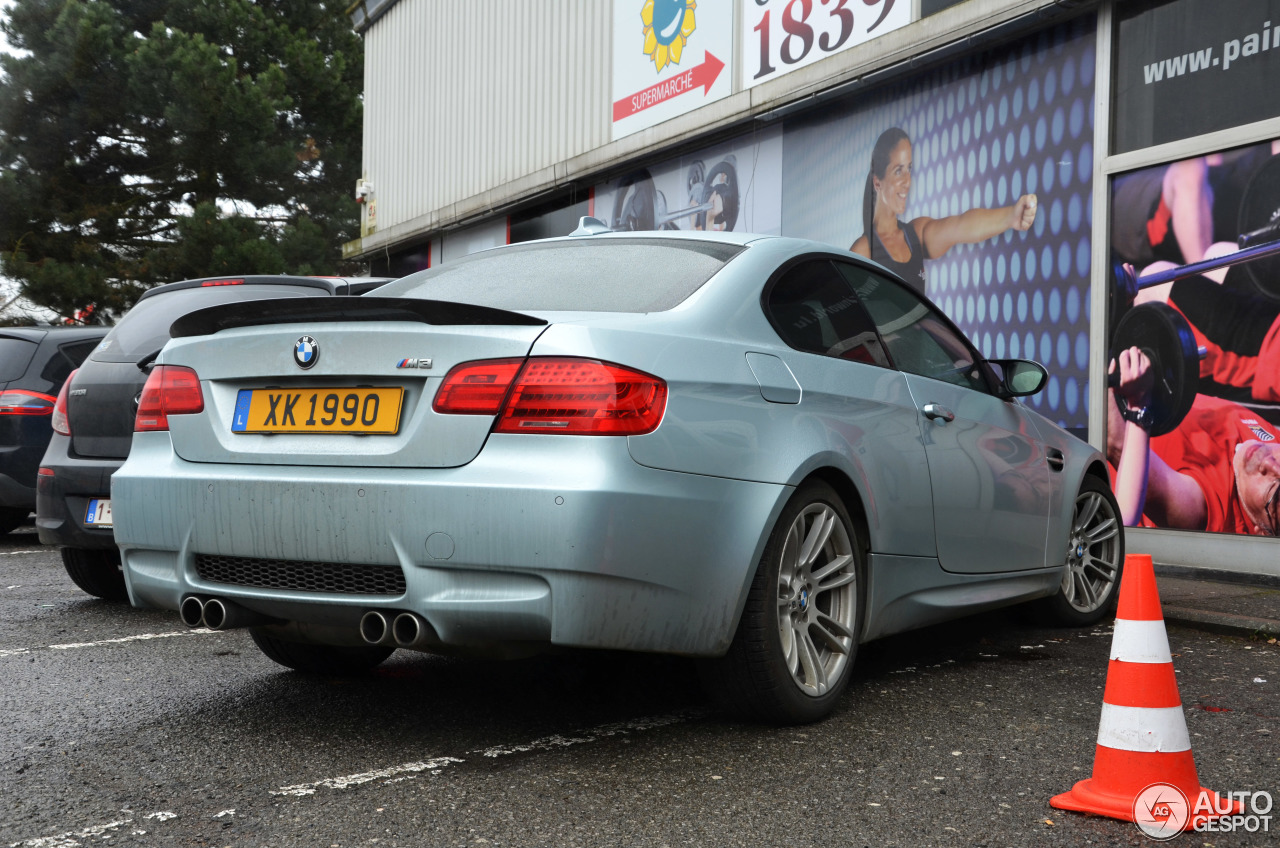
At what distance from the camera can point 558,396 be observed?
2941mm

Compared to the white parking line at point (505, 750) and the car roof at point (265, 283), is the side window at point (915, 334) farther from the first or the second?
the car roof at point (265, 283)

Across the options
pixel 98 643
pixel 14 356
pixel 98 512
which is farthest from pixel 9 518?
pixel 98 643

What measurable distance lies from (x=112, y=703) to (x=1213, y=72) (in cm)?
696

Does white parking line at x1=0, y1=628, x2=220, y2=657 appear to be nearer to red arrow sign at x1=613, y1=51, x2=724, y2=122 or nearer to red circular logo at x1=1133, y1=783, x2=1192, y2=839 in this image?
red circular logo at x1=1133, y1=783, x2=1192, y2=839

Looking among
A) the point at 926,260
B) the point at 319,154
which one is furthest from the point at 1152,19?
the point at 319,154

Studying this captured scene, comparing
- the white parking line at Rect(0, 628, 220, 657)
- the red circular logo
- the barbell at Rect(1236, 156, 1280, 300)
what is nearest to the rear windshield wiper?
the white parking line at Rect(0, 628, 220, 657)

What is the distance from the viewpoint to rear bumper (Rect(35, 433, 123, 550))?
217 inches

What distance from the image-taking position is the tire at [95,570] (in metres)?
5.97

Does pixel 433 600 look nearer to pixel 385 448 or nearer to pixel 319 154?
pixel 385 448

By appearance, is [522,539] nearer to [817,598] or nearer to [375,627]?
[375,627]

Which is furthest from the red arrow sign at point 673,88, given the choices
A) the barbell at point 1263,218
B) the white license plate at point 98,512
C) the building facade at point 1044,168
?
the white license plate at point 98,512

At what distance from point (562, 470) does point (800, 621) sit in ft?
3.22

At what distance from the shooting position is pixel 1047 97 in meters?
8.47

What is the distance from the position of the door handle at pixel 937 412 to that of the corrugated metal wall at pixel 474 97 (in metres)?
9.84
